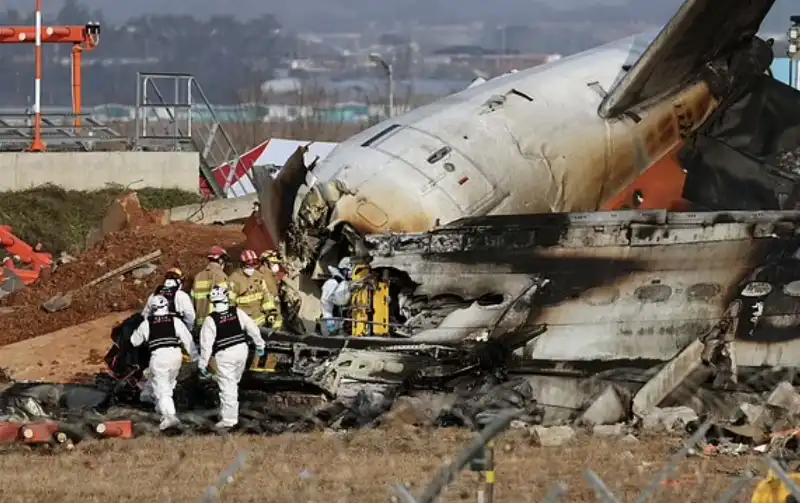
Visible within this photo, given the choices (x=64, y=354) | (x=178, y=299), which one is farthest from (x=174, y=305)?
(x=64, y=354)

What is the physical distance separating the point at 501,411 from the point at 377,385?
1208mm

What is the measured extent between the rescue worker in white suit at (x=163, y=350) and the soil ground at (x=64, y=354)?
3.59m

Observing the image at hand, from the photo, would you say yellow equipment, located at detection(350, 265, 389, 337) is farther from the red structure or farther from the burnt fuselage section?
the red structure

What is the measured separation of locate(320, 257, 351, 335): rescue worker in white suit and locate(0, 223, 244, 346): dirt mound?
643 centimetres

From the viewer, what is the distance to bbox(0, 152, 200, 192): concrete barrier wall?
107ft

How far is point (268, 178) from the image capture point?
16.7 metres

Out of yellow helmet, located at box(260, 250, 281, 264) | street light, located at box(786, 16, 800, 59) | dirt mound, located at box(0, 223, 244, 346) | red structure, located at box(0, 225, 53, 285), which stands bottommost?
red structure, located at box(0, 225, 53, 285)

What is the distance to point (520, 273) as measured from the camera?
14.8m

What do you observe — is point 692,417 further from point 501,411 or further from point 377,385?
point 377,385

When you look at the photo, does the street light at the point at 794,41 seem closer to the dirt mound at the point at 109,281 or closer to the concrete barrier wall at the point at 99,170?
the dirt mound at the point at 109,281

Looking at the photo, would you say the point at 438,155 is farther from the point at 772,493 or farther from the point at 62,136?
the point at 62,136

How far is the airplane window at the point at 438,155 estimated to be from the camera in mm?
16297

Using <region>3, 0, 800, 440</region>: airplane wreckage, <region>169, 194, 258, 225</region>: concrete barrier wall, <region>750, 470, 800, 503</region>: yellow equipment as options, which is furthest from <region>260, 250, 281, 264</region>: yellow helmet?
<region>169, 194, 258, 225</region>: concrete barrier wall

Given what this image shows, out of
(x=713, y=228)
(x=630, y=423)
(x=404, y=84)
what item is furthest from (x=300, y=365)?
(x=404, y=84)
